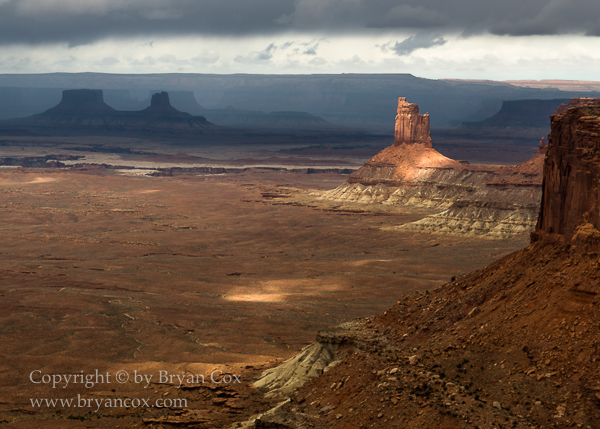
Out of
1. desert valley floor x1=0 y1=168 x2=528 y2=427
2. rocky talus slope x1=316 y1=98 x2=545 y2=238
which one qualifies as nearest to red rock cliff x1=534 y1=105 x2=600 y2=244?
desert valley floor x1=0 y1=168 x2=528 y2=427

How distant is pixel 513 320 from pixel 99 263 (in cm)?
6474

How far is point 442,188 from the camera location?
434ft

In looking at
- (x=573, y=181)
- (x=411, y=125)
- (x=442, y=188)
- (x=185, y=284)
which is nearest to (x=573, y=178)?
(x=573, y=181)

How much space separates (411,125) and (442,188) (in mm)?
19920

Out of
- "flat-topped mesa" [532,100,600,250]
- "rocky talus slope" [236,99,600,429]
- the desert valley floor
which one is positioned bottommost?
the desert valley floor

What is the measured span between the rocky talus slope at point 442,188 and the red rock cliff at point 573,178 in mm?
68798

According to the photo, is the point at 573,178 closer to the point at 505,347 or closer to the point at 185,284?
the point at 505,347

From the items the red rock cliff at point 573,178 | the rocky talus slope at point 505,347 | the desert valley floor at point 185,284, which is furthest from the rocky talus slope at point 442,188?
the rocky talus slope at point 505,347

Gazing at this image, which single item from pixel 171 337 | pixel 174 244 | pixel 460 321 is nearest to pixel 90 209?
pixel 174 244

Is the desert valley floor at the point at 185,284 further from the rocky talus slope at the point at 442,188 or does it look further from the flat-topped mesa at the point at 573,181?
the flat-topped mesa at the point at 573,181

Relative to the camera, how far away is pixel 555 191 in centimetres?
2548

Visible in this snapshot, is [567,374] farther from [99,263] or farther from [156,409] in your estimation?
[99,263]

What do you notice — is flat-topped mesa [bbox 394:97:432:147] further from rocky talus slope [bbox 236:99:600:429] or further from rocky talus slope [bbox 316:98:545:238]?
rocky talus slope [bbox 236:99:600:429]

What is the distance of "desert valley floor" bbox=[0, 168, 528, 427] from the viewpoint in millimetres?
36281
